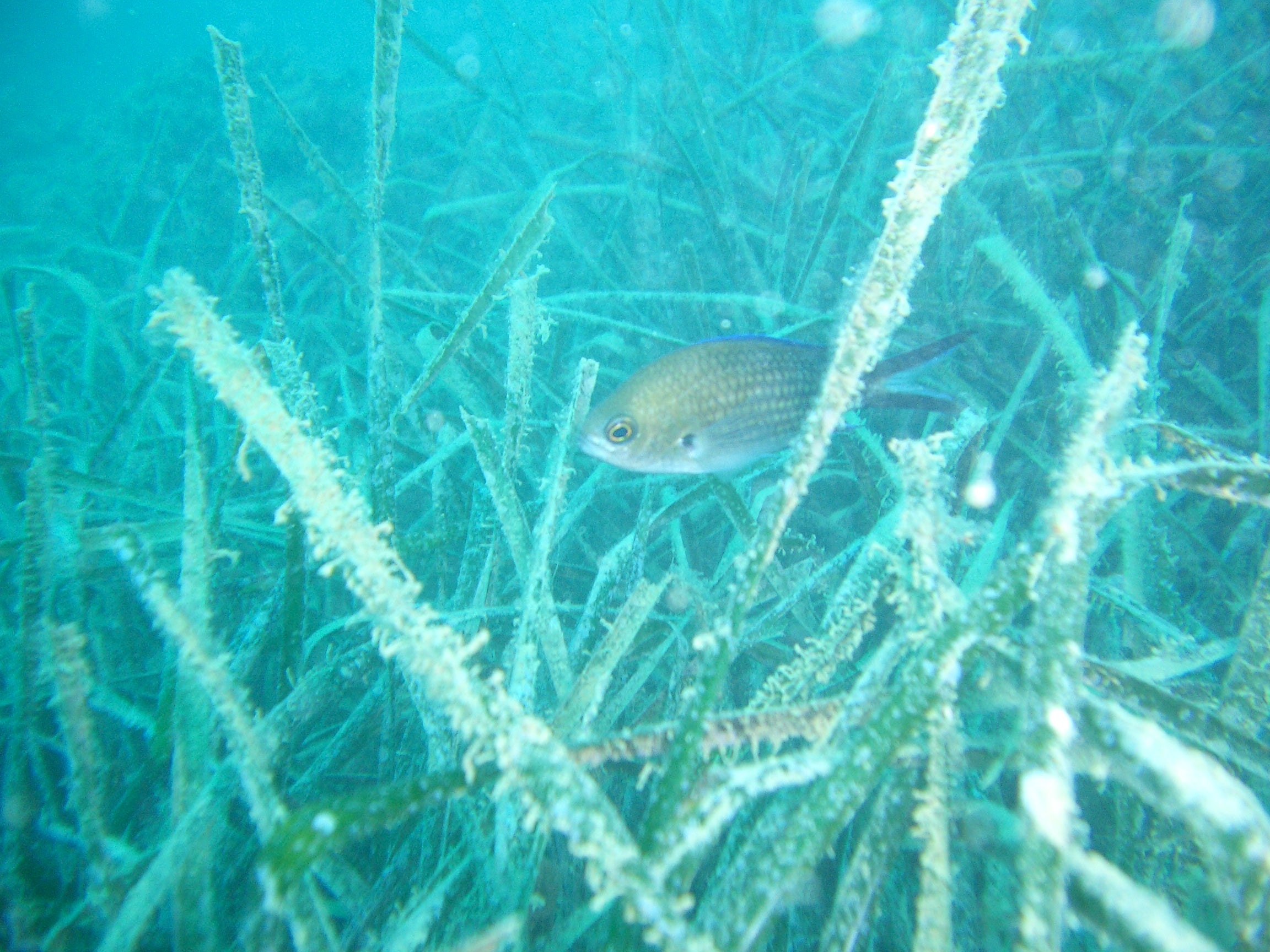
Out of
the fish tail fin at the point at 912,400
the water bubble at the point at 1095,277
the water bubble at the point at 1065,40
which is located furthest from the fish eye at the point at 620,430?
the water bubble at the point at 1065,40

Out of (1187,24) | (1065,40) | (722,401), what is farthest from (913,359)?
(1065,40)

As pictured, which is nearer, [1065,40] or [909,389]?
[909,389]

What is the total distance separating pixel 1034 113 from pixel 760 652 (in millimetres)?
4740

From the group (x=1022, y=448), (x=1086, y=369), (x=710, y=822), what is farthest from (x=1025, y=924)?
(x=1022, y=448)

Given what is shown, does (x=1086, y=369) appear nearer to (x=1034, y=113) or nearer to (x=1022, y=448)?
(x=1022, y=448)

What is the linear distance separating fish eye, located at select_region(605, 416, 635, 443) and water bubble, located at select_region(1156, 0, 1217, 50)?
4712mm

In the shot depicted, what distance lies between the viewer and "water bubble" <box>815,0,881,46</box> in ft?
18.0

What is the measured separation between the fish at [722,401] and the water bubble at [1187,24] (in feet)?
13.1

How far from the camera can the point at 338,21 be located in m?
37.1

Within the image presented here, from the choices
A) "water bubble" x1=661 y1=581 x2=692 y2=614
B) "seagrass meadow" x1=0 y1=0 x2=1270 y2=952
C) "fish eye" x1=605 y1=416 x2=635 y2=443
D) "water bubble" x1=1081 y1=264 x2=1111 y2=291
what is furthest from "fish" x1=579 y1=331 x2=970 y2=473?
"water bubble" x1=1081 y1=264 x2=1111 y2=291

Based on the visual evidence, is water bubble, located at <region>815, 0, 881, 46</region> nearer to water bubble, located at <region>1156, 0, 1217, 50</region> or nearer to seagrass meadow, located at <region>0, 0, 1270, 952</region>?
seagrass meadow, located at <region>0, 0, 1270, 952</region>

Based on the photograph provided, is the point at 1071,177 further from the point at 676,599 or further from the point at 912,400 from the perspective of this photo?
the point at 676,599

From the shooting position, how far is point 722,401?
2254 millimetres

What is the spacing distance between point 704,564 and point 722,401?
0.99 meters
